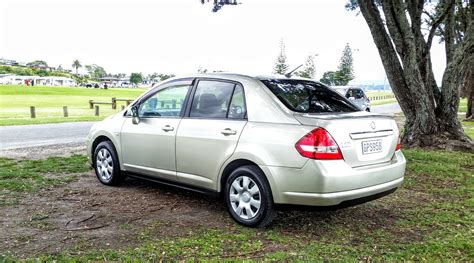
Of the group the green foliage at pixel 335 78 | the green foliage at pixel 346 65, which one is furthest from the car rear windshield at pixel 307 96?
the green foliage at pixel 346 65

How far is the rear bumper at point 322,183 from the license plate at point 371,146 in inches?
6.5

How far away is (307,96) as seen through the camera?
5035mm

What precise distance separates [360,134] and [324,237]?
1.11 m

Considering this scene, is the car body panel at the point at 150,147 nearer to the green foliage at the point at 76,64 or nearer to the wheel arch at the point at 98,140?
the wheel arch at the point at 98,140

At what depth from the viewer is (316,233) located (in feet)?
14.8

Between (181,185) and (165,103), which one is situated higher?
(165,103)

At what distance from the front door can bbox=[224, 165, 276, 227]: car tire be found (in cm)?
98

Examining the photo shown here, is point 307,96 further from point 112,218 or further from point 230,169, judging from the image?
point 112,218

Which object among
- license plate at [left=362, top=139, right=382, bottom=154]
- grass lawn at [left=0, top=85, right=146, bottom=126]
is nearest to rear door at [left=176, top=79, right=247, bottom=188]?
license plate at [left=362, top=139, right=382, bottom=154]

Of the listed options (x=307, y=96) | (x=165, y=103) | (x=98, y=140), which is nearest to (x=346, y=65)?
(x=98, y=140)

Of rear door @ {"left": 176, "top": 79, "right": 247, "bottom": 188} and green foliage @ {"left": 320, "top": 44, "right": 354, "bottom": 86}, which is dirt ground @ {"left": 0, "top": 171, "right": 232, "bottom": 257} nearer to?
rear door @ {"left": 176, "top": 79, "right": 247, "bottom": 188}

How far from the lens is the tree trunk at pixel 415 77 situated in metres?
10.5

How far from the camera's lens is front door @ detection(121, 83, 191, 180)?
17.7ft

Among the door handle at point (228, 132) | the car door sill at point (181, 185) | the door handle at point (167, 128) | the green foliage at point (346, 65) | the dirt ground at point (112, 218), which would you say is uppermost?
the green foliage at point (346, 65)
